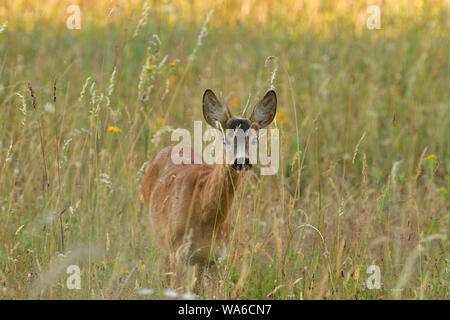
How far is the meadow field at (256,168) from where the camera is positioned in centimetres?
406

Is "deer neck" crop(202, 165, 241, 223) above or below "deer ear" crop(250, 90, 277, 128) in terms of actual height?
below

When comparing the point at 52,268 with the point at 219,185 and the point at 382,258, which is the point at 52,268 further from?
the point at 382,258

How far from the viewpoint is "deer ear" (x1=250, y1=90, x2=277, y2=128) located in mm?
4402

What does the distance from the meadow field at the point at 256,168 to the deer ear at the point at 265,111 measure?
16 cm

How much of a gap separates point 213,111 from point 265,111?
1.02 ft

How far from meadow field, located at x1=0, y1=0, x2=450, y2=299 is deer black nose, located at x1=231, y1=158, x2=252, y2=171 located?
15cm

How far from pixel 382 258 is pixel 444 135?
9.24ft

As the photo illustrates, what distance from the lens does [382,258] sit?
14.5 feet

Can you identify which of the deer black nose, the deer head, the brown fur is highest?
the deer head

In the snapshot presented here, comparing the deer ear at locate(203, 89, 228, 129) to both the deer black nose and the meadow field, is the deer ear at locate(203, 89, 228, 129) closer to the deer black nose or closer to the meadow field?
the meadow field

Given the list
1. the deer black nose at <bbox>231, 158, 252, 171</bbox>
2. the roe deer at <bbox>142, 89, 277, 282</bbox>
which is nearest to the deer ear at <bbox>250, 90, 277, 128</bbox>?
the roe deer at <bbox>142, 89, 277, 282</bbox>

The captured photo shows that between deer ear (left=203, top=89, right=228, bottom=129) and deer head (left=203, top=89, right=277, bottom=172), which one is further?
deer ear (left=203, top=89, right=228, bottom=129)

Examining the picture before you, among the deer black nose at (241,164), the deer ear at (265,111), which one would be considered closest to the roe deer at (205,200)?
the deer ear at (265,111)
